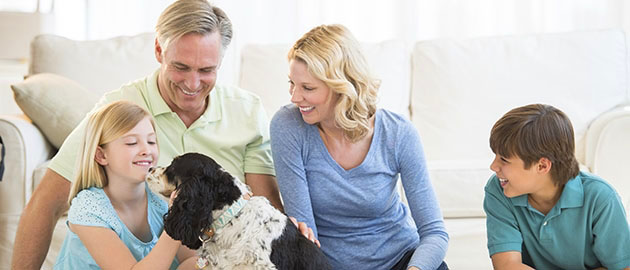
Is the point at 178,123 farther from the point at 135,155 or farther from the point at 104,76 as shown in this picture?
the point at 104,76

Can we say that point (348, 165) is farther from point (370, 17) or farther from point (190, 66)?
point (370, 17)

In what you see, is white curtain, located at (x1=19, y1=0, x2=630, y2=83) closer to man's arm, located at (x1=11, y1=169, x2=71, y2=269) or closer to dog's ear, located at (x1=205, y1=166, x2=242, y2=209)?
man's arm, located at (x1=11, y1=169, x2=71, y2=269)

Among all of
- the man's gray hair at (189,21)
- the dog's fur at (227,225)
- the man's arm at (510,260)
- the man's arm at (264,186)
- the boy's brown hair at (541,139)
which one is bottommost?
the man's arm at (510,260)

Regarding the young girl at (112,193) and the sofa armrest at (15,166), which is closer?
the young girl at (112,193)

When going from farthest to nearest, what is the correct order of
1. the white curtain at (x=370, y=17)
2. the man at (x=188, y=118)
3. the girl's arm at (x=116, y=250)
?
1. the white curtain at (x=370, y=17)
2. the man at (x=188, y=118)
3. the girl's arm at (x=116, y=250)

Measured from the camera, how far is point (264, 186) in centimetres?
257

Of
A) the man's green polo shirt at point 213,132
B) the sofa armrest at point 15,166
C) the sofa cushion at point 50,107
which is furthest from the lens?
the sofa cushion at point 50,107

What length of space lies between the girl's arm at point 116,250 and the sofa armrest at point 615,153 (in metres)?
2.16

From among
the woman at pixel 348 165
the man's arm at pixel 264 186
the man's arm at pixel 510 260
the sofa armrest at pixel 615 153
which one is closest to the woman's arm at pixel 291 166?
the woman at pixel 348 165

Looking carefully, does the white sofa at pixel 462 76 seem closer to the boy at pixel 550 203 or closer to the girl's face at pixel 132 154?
the boy at pixel 550 203

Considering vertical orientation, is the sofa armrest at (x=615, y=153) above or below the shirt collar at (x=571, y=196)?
below

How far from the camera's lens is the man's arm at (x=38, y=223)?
2383 millimetres

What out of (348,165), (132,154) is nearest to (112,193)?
(132,154)

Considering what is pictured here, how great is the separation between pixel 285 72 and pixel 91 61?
42.5 inches
